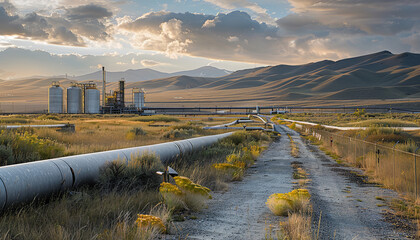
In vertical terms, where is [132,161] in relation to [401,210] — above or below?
above

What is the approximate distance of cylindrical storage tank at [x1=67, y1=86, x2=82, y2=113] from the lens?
106 metres

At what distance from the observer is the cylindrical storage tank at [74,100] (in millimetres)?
106000

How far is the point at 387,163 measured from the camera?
51.0ft

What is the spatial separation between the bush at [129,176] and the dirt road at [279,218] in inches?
83.6

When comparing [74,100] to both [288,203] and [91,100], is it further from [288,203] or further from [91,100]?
[288,203]

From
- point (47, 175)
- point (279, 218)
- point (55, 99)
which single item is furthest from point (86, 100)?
point (279, 218)

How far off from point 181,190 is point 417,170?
8590 mm

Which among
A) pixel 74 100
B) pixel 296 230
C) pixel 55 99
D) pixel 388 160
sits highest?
pixel 55 99

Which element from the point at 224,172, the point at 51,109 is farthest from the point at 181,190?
the point at 51,109

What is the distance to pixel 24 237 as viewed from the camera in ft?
21.0

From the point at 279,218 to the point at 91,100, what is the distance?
102 meters

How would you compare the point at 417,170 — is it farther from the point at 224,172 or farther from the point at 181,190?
the point at 181,190

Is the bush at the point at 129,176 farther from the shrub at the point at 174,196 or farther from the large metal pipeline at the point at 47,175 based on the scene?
the shrub at the point at 174,196

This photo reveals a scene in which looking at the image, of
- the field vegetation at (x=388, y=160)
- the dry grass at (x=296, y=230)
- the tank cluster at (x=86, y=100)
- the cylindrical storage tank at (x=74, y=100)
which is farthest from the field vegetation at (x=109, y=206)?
the cylindrical storage tank at (x=74, y=100)
